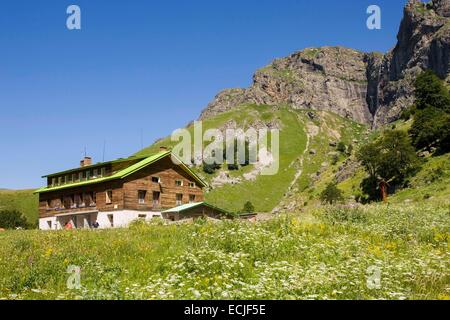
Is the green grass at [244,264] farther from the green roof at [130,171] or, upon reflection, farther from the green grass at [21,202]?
the green grass at [21,202]

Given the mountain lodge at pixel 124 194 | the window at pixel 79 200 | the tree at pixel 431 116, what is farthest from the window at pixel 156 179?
the tree at pixel 431 116

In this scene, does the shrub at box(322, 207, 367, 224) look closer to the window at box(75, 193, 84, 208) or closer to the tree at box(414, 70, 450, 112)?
the window at box(75, 193, 84, 208)

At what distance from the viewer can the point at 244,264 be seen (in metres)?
→ 11.1

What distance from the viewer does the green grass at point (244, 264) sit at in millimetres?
8758

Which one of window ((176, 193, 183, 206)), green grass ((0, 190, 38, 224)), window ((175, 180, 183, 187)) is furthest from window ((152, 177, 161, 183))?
green grass ((0, 190, 38, 224))

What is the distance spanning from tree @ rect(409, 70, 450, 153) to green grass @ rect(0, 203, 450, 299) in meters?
59.2

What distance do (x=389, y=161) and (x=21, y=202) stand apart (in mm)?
119429

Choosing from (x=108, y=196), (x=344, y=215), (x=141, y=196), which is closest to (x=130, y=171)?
(x=141, y=196)

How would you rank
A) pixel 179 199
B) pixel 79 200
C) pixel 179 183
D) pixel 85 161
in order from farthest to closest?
pixel 85 161 → pixel 179 183 → pixel 179 199 → pixel 79 200

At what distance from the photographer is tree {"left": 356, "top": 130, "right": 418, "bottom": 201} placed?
69.8 meters

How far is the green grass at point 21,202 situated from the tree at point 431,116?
106952 mm

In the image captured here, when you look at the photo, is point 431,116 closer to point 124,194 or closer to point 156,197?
point 156,197

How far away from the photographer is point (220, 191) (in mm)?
191625
